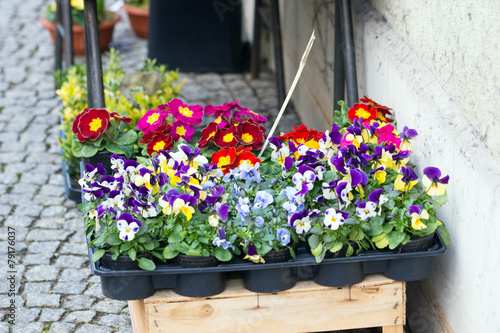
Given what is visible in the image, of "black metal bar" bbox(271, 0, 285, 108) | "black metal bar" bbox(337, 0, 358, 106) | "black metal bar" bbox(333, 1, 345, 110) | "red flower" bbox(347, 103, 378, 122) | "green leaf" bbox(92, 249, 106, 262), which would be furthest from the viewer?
"black metal bar" bbox(271, 0, 285, 108)

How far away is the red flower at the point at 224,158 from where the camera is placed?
2.41 metres

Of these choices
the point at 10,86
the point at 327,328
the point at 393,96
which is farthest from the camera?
the point at 10,86

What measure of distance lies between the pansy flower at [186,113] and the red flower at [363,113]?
58 centimetres

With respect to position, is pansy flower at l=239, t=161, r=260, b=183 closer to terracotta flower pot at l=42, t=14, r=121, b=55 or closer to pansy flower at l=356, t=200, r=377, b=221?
pansy flower at l=356, t=200, r=377, b=221

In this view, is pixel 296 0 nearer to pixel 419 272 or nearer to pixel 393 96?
pixel 393 96

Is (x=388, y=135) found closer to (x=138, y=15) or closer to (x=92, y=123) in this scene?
(x=92, y=123)

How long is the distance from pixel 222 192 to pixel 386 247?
21.2 inches

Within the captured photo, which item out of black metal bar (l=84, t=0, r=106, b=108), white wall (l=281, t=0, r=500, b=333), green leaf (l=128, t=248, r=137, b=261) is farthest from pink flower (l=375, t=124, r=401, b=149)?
black metal bar (l=84, t=0, r=106, b=108)

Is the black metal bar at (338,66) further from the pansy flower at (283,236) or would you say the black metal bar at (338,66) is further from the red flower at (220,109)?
the pansy flower at (283,236)

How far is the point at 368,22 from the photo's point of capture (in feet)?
9.87

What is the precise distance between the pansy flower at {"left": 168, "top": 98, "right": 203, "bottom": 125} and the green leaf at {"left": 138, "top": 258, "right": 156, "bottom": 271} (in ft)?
2.46

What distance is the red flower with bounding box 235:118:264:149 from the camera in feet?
8.52

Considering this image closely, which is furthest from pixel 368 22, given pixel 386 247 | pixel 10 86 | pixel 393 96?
pixel 10 86

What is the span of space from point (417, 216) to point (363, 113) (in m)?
0.62
